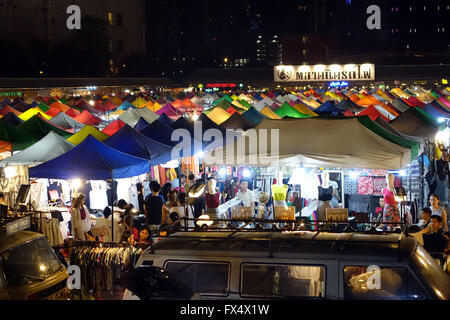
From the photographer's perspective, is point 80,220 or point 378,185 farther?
point 378,185

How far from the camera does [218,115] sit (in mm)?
17891

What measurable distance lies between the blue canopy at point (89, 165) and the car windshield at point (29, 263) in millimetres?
2610

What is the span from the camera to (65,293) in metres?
7.06

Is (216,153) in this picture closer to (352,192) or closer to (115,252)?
(115,252)

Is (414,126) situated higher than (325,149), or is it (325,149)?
(414,126)

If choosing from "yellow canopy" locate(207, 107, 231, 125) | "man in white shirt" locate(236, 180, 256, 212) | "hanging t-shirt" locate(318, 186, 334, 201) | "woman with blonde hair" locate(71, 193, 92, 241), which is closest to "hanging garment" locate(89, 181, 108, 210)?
"woman with blonde hair" locate(71, 193, 92, 241)

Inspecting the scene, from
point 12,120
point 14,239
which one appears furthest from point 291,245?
point 12,120

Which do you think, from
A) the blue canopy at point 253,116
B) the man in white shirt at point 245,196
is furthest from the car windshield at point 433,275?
the blue canopy at point 253,116

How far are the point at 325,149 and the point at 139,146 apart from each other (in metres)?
4.05

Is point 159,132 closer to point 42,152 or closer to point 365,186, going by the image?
point 42,152

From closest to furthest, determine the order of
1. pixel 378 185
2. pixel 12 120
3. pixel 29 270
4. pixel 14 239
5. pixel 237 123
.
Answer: pixel 29 270 → pixel 14 239 → pixel 378 185 → pixel 237 123 → pixel 12 120

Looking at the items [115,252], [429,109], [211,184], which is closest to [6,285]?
[115,252]

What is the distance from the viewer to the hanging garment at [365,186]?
11930mm

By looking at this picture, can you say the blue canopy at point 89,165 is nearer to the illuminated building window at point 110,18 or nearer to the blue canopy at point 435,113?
the blue canopy at point 435,113
